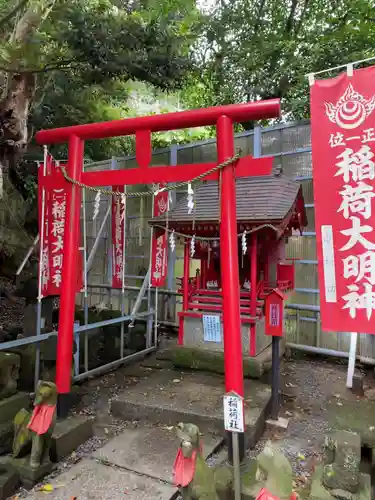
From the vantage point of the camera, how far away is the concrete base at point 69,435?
4.26m

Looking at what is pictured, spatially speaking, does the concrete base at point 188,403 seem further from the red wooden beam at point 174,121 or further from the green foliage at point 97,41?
the green foliage at point 97,41

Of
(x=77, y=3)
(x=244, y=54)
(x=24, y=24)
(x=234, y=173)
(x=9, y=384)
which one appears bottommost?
A: (x=9, y=384)

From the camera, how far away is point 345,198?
4.01 metres

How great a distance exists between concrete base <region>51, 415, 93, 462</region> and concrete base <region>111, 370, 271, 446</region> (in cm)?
84

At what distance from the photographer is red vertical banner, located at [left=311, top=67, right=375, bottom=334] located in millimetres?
3883

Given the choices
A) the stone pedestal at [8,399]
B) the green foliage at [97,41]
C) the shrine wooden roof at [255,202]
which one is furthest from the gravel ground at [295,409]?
the green foliage at [97,41]

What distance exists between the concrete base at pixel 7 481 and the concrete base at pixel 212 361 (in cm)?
382

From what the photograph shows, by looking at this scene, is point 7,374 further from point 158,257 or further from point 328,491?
point 158,257

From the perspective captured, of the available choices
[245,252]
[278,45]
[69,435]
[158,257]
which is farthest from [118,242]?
[278,45]

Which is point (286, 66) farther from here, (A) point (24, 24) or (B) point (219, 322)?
(B) point (219, 322)

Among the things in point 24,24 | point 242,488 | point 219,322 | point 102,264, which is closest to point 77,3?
point 24,24

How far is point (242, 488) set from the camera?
345 cm

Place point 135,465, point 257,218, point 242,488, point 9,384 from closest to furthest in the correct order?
1. point 242,488
2. point 135,465
3. point 9,384
4. point 257,218

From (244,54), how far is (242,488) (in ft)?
46.4
